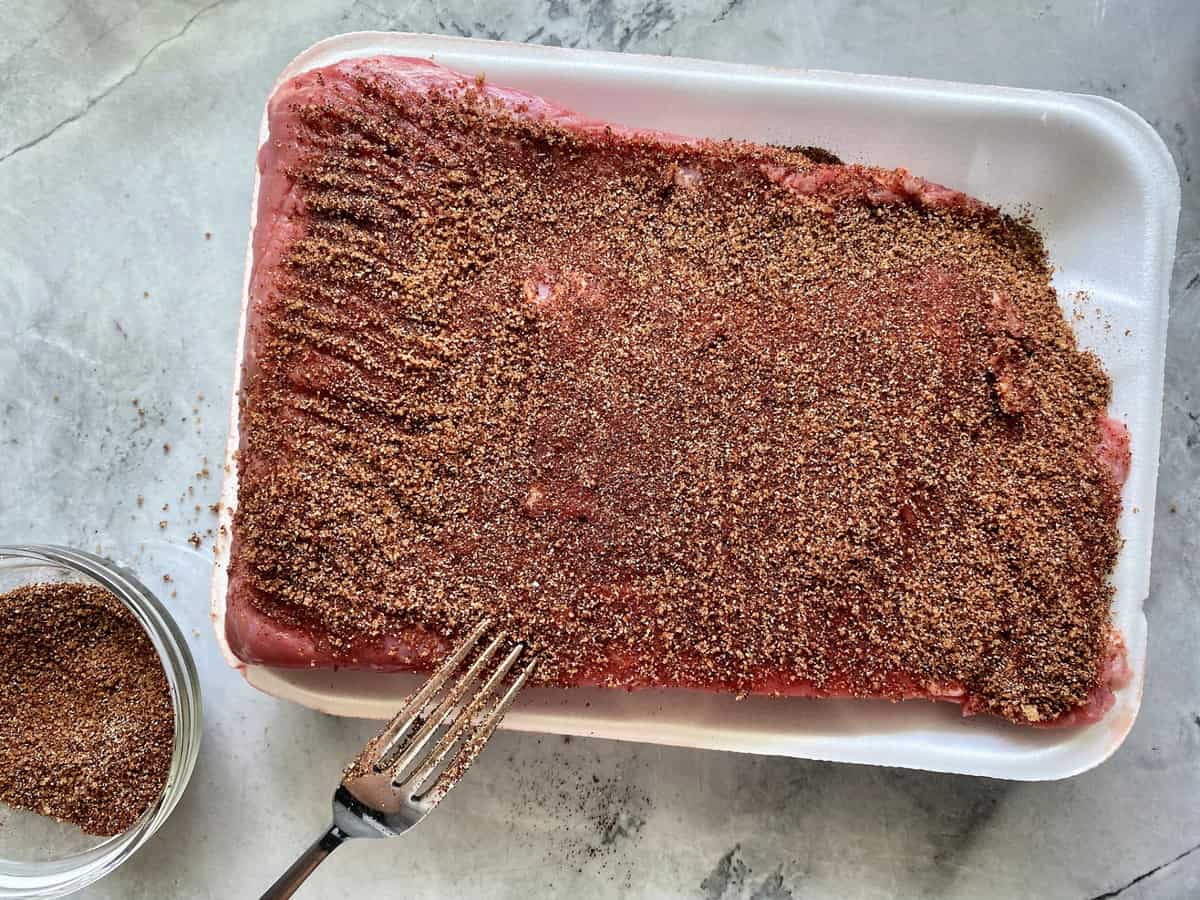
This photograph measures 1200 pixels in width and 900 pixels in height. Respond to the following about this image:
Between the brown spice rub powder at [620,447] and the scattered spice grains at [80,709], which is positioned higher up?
the brown spice rub powder at [620,447]

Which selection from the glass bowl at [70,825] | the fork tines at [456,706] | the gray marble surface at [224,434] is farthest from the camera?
the gray marble surface at [224,434]

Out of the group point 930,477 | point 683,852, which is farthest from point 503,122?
point 683,852

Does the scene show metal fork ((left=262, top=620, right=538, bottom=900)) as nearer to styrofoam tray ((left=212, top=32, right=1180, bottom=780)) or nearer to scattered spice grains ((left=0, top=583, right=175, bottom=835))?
styrofoam tray ((left=212, top=32, right=1180, bottom=780))

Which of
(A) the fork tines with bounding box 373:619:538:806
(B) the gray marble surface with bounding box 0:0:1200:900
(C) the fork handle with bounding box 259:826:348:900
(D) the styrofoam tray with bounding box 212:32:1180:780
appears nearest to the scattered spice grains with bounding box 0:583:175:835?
(B) the gray marble surface with bounding box 0:0:1200:900

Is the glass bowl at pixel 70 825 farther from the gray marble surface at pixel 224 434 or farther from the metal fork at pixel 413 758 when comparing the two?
the metal fork at pixel 413 758

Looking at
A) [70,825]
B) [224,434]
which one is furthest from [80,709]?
[224,434]

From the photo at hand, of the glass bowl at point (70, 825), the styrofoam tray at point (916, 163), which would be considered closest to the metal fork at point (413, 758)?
the styrofoam tray at point (916, 163)
